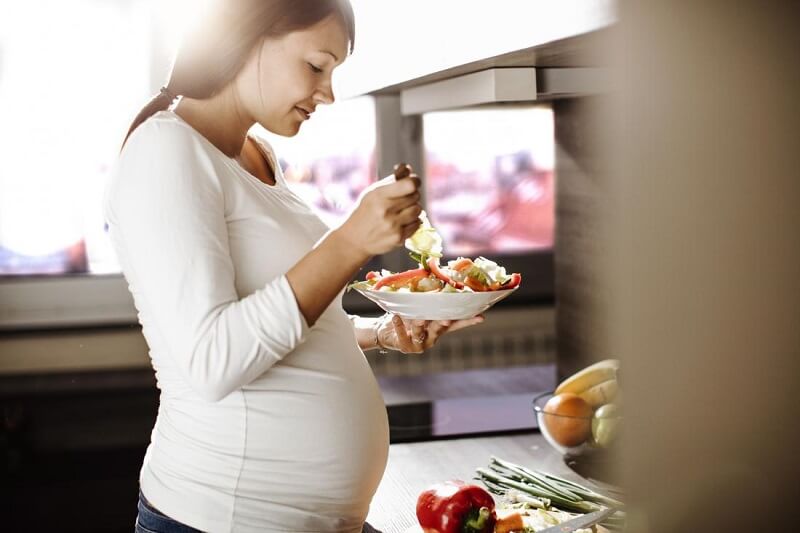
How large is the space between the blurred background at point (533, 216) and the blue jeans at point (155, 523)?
23.1 inches

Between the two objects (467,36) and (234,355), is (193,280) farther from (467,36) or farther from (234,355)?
(467,36)

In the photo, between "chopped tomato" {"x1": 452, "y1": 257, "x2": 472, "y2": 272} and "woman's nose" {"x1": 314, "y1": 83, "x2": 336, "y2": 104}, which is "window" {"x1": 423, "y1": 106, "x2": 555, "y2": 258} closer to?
"chopped tomato" {"x1": 452, "y1": 257, "x2": 472, "y2": 272}

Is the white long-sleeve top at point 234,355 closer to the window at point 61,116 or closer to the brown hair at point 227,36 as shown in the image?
the brown hair at point 227,36

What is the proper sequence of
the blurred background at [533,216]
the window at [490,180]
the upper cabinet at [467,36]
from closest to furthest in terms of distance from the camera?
1. the blurred background at [533,216]
2. the upper cabinet at [467,36]
3. the window at [490,180]

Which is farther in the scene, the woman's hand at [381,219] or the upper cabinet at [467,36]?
the woman's hand at [381,219]

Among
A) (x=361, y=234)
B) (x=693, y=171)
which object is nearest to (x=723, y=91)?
(x=693, y=171)

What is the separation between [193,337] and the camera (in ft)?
3.22

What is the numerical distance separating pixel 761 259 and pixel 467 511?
2.26 feet

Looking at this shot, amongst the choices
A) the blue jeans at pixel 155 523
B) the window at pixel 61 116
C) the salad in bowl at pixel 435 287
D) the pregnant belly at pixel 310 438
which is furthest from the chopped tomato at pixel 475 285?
the window at pixel 61 116

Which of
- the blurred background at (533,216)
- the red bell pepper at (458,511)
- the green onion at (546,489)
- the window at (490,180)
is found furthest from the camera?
the window at (490,180)

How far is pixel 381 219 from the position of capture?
1.01 m

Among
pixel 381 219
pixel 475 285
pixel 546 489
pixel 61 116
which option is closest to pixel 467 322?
pixel 475 285

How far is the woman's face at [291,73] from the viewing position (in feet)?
3.68

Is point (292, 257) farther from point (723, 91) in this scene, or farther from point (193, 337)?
point (723, 91)
